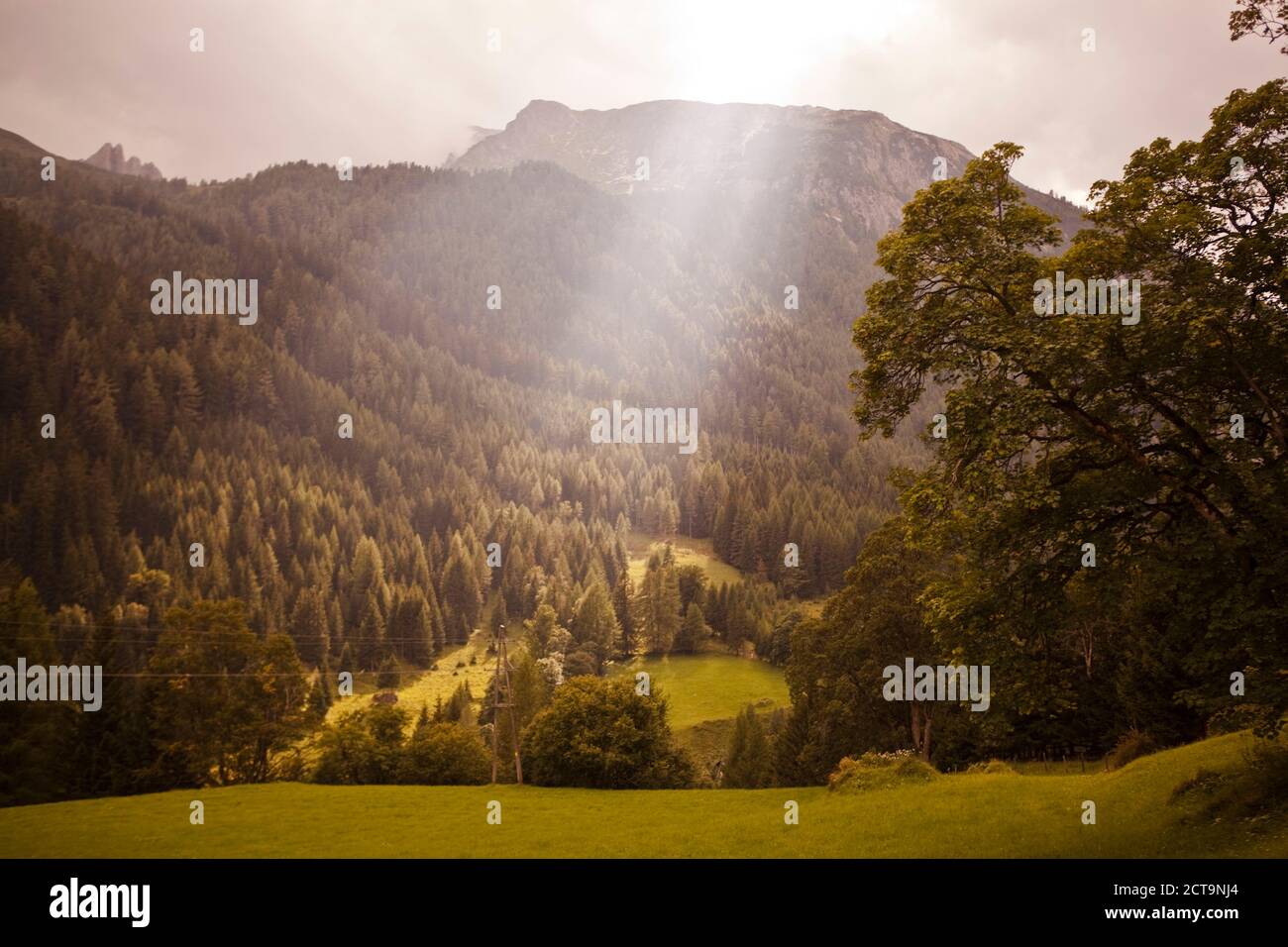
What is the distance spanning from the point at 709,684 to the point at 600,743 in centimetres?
7492

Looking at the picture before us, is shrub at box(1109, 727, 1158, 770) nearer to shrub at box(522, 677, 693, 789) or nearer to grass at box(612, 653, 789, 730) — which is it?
shrub at box(522, 677, 693, 789)

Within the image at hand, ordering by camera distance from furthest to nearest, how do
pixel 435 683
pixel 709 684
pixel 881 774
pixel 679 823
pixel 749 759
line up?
pixel 435 683 < pixel 709 684 < pixel 749 759 < pixel 881 774 < pixel 679 823

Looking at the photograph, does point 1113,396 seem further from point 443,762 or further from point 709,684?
point 709,684

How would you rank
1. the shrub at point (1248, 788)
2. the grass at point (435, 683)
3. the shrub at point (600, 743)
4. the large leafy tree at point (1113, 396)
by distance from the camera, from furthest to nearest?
the grass at point (435, 683), the shrub at point (600, 743), the shrub at point (1248, 788), the large leafy tree at point (1113, 396)

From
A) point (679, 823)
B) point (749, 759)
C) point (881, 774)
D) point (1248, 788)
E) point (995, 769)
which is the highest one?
point (1248, 788)

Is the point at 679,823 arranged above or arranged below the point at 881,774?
below

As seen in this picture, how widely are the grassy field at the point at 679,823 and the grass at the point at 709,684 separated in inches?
2572

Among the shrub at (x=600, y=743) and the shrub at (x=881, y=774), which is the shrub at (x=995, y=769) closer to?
the shrub at (x=881, y=774)

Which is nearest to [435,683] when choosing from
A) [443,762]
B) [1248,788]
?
[443,762]

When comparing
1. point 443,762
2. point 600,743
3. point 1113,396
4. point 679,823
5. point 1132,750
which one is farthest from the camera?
point 443,762

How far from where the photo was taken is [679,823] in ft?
132

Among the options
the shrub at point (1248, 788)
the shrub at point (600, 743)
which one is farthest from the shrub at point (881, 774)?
the shrub at point (600, 743)

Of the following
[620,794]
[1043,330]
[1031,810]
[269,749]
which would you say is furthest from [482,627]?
[1043,330]

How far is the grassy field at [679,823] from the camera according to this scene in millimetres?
23453
